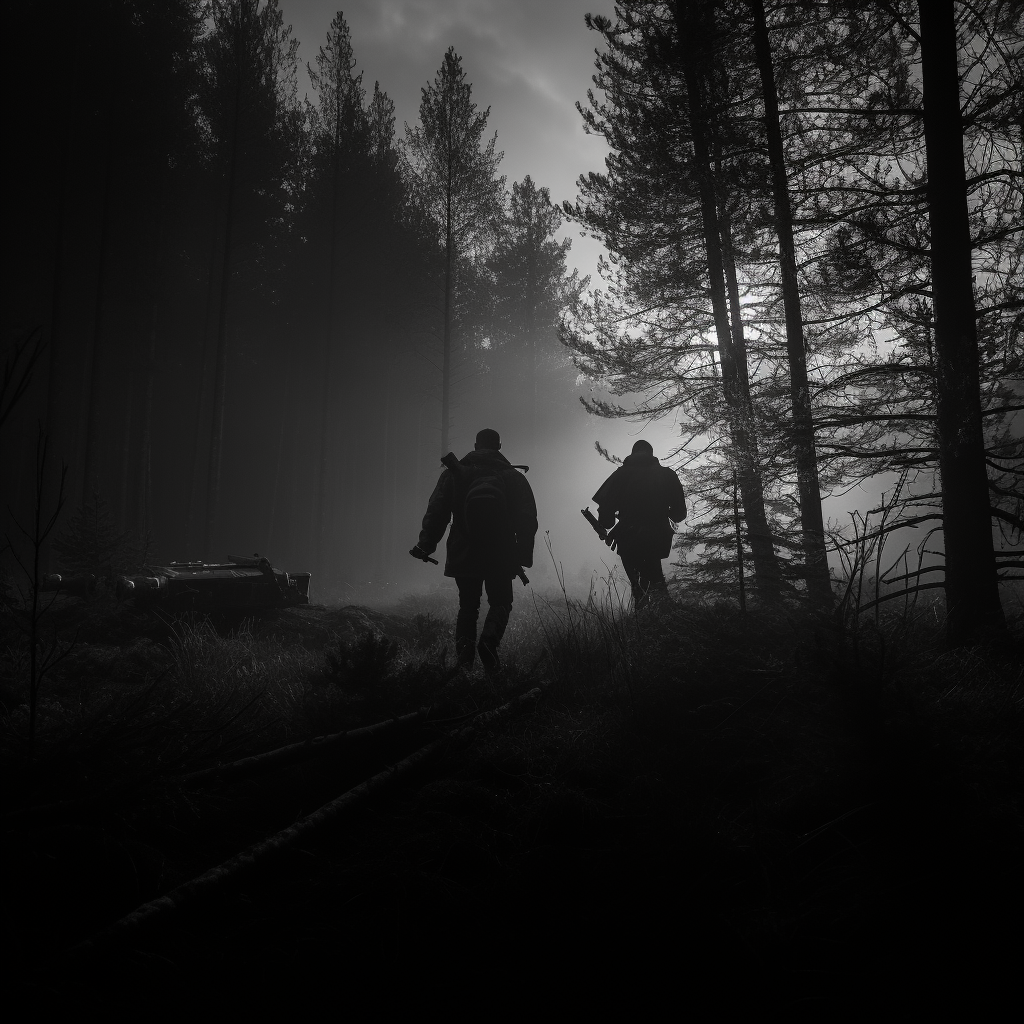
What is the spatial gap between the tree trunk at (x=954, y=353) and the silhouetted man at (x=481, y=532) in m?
3.15

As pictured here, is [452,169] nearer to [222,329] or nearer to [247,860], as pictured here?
[222,329]

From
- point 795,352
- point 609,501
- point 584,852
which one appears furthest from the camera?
point 609,501

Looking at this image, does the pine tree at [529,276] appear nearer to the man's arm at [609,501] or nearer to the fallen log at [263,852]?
the man's arm at [609,501]

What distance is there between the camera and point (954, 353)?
4.65 m

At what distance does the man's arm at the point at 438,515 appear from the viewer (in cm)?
524

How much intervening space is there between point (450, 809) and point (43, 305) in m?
21.9

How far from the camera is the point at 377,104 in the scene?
74.3 feet

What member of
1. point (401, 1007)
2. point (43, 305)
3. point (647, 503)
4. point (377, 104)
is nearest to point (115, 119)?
point (43, 305)

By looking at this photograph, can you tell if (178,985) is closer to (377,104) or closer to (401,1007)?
(401,1007)

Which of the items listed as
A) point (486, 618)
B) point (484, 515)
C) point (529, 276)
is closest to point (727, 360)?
point (484, 515)

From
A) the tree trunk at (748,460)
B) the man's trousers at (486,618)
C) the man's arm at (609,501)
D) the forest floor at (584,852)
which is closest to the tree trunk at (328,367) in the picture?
the man's arm at (609,501)

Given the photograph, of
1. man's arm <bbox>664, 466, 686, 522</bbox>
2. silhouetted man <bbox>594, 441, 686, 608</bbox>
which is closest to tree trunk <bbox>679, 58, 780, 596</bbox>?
Result: man's arm <bbox>664, 466, 686, 522</bbox>

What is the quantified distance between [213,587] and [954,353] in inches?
297

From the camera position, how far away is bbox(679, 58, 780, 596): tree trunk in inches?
243
